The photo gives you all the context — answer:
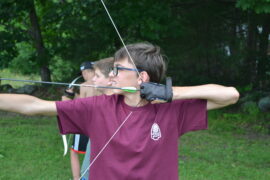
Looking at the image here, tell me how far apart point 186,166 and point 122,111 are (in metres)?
3.23

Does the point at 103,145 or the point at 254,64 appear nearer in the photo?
the point at 103,145

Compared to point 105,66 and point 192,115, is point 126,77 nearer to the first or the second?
point 192,115

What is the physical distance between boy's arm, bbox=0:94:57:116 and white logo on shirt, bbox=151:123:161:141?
1.64 feet

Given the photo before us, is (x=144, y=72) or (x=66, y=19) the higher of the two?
(x=66, y=19)

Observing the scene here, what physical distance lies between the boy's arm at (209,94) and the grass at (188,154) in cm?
260

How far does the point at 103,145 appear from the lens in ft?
7.05

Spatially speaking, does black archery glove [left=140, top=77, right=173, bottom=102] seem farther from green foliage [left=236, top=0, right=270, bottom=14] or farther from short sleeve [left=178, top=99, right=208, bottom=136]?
green foliage [left=236, top=0, right=270, bottom=14]

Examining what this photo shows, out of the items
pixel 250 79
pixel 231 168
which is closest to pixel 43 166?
A: pixel 231 168

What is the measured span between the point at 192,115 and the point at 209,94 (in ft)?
0.48

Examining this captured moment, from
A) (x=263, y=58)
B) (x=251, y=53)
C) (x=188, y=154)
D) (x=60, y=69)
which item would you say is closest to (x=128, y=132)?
(x=188, y=154)

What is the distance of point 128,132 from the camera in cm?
211

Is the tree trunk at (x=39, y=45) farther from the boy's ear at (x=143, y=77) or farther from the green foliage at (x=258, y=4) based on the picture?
the boy's ear at (x=143, y=77)

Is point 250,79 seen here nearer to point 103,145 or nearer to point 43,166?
point 43,166

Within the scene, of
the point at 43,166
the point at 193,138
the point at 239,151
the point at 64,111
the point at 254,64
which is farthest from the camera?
the point at 254,64
